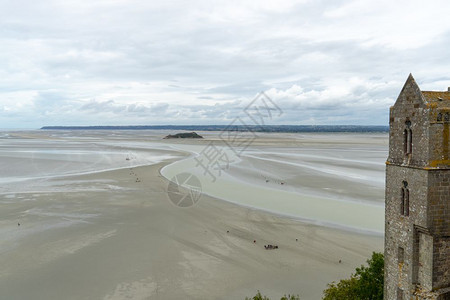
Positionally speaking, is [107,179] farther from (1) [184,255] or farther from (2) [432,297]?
(2) [432,297]

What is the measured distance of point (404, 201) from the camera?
9.52 m

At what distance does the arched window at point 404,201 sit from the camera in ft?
31.0

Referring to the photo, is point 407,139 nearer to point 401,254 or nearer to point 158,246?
point 401,254

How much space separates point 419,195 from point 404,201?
0.62 meters

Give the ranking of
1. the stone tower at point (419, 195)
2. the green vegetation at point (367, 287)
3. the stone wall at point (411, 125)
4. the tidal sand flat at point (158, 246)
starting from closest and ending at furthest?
1. the stone tower at point (419, 195)
2. the stone wall at point (411, 125)
3. the green vegetation at point (367, 287)
4. the tidal sand flat at point (158, 246)

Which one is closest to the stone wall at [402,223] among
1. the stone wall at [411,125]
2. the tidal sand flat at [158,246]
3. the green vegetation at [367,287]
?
the stone wall at [411,125]

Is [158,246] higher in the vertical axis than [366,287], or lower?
lower

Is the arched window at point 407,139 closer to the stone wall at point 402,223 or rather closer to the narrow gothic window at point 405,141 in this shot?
the narrow gothic window at point 405,141

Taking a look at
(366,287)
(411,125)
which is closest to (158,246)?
(366,287)

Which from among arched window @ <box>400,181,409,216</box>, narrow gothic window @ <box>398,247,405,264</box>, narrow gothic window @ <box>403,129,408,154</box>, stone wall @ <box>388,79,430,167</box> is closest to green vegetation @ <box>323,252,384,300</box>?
narrow gothic window @ <box>398,247,405,264</box>

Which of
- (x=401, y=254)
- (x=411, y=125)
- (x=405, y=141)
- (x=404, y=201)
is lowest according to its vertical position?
(x=401, y=254)

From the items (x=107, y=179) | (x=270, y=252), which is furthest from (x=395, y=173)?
(x=107, y=179)

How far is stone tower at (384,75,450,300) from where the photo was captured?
867 centimetres

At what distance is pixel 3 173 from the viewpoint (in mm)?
47000
